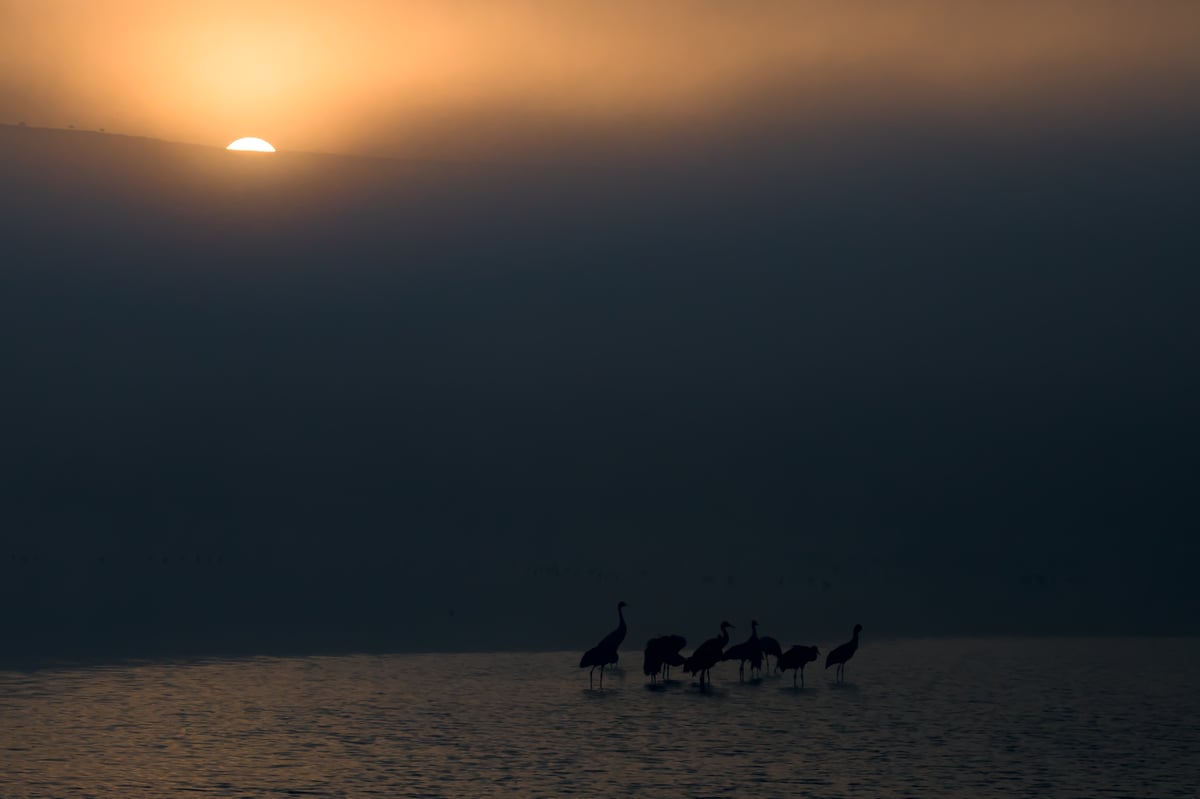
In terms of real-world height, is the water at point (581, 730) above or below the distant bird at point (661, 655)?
below

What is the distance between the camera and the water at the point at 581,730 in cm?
1775

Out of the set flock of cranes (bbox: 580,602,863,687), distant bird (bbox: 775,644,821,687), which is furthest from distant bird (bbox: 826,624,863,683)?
distant bird (bbox: 775,644,821,687)

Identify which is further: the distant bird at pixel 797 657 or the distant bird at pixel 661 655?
the distant bird at pixel 797 657

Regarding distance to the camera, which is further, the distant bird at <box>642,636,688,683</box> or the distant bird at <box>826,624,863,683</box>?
the distant bird at <box>826,624,863,683</box>

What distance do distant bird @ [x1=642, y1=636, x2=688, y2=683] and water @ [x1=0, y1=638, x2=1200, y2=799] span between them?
509 millimetres

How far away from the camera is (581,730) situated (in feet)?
70.0

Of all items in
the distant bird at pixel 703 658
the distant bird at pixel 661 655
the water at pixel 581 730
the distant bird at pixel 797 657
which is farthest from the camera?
the distant bird at pixel 797 657

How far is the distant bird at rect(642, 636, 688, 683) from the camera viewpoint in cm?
2714

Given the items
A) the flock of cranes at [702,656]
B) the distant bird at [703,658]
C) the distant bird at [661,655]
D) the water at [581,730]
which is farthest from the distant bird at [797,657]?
the distant bird at [661,655]

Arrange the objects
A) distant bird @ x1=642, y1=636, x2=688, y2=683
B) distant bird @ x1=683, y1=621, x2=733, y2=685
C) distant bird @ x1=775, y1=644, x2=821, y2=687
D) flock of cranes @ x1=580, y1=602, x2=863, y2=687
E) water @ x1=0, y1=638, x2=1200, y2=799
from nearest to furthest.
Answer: water @ x1=0, y1=638, x2=1200, y2=799 → flock of cranes @ x1=580, y1=602, x2=863, y2=687 → distant bird @ x1=683, y1=621, x2=733, y2=685 → distant bird @ x1=642, y1=636, x2=688, y2=683 → distant bird @ x1=775, y1=644, x2=821, y2=687

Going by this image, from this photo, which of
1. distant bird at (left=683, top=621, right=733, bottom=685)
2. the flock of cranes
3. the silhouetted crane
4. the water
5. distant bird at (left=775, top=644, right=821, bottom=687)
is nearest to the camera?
the water

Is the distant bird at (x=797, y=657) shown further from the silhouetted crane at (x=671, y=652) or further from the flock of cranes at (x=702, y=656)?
the silhouetted crane at (x=671, y=652)

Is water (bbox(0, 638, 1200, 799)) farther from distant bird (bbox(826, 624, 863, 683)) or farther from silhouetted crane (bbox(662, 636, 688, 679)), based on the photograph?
silhouetted crane (bbox(662, 636, 688, 679))

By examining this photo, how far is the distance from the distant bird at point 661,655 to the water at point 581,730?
1.67 feet
